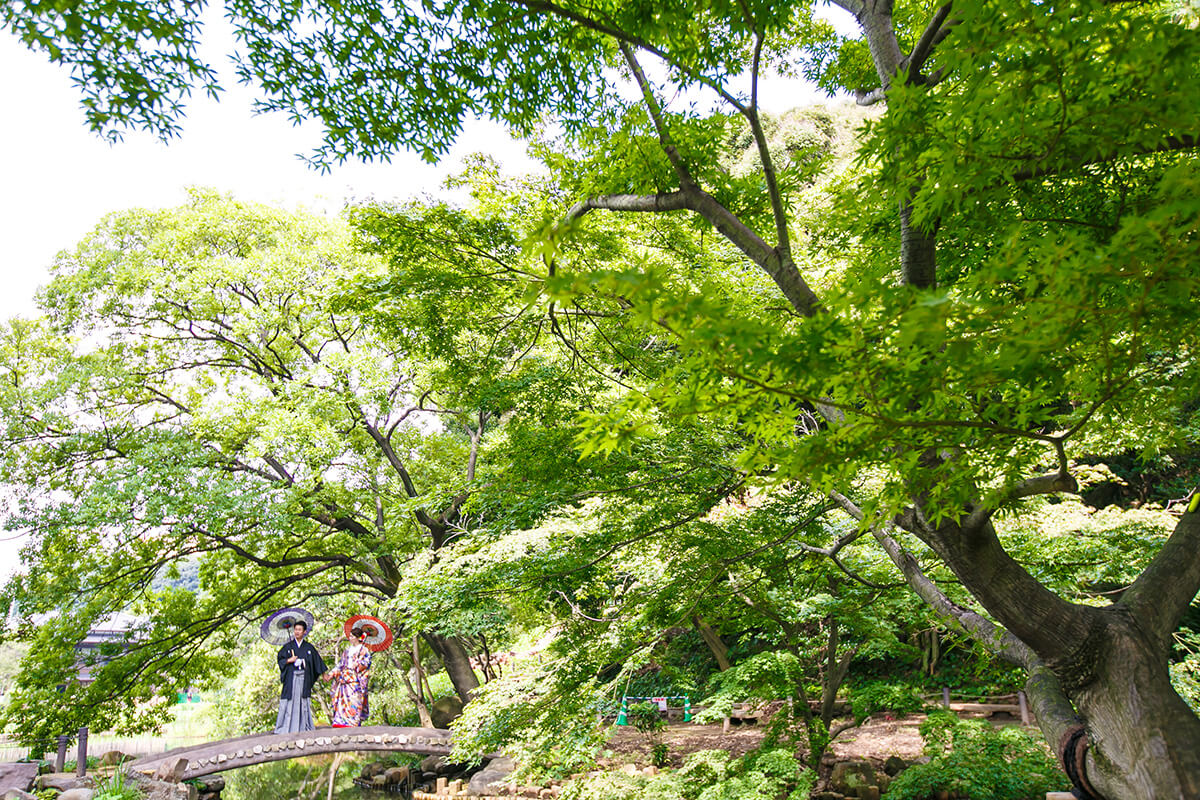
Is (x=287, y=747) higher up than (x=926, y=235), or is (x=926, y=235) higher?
(x=926, y=235)

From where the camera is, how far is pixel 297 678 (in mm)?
9000

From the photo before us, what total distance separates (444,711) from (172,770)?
4.17 m

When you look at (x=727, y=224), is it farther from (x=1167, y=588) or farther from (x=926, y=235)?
(x=1167, y=588)

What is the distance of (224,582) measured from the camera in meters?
10.5

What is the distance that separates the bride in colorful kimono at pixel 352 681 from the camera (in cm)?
926

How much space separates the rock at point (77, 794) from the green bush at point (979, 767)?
7672 millimetres

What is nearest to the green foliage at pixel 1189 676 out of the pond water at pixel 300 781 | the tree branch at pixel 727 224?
the tree branch at pixel 727 224

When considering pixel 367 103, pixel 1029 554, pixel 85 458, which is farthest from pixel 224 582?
pixel 1029 554

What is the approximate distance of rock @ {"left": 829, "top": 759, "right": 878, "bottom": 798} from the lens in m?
Result: 6.72

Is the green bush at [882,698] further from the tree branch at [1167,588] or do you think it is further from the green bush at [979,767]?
the tree branch at [1167,588]

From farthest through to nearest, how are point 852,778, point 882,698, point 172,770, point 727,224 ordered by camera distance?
point 172,770, point 852,778, point 882,698, point 727,224

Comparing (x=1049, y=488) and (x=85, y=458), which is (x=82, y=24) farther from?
(x=85, y=458)

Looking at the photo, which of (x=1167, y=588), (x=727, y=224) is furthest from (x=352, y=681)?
(x=1167, y=588)

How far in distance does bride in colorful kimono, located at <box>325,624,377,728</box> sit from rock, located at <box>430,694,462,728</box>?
2097 mm
